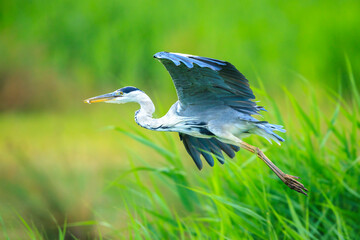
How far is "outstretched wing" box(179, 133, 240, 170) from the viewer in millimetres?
1355

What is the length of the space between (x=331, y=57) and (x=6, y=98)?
12.6 ft

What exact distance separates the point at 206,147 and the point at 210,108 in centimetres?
15

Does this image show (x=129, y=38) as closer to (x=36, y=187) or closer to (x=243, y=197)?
(x=36, y=187)

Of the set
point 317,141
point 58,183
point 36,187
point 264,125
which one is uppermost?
point 264,125

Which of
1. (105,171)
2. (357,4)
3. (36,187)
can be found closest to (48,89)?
(105,171)

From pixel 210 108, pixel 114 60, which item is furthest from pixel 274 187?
pixel 114 60

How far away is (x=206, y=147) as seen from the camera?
4.50 feet

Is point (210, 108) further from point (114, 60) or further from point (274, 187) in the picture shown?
point (114, 60)

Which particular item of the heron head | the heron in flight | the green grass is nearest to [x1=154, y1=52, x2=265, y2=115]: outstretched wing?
the heron in flight

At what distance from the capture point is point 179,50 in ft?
17.9

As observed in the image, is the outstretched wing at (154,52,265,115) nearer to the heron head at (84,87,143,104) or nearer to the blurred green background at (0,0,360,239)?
the heron head at (84,87,143,104)

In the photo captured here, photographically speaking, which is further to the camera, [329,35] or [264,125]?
[329,35]

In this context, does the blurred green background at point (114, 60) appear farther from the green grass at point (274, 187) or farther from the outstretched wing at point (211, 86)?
the outstretched wing at point (211, 86)

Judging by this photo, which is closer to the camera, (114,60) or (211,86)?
(211,86)
